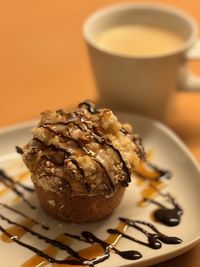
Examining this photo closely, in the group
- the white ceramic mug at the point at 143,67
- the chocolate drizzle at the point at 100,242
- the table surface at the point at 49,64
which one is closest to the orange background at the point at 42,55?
the table surface at the point at 49,64

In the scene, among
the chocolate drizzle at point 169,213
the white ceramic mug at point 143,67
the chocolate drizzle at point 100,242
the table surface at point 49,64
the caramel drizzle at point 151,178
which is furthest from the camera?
the table surface at point 49,64

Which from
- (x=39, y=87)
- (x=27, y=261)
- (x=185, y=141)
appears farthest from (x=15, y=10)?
(x=27, y=261)

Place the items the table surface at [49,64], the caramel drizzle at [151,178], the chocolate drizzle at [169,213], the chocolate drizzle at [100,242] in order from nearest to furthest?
the chocolate drizzle at [100,242] < the chocolate drizzle at [169,213] < the caramel drizzle at [151,178] < the table surface at [49,64]

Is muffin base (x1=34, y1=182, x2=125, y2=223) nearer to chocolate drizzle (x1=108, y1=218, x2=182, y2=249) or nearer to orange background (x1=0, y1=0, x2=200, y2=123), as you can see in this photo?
chocolate drizzle (x1=108, y1=218, x2=182, y2=249)

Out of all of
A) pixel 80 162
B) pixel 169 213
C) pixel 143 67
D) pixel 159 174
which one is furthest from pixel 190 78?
pixel 80 162

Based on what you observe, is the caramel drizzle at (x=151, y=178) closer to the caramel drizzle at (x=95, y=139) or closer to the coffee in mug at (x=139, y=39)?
the caramel drizzle at (x=95, y=139)

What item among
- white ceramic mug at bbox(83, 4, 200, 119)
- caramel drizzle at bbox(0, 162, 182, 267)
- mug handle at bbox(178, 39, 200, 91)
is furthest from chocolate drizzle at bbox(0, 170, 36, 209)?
mug handle at bbox(178, 39, 200, 91)

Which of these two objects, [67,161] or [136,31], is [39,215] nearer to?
[67,161]
